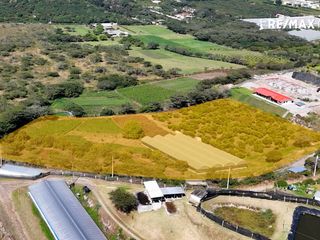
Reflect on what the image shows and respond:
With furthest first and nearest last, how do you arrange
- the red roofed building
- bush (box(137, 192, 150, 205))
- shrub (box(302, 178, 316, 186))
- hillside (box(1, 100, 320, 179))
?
the red roofed building, hillside (box(1, 100, 320, 179)), shrub (box(302, 178, 316, 186)), bush (box(137, 192, 150, 205))

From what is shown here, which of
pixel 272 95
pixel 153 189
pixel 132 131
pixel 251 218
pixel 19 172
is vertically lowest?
pixel 132 131

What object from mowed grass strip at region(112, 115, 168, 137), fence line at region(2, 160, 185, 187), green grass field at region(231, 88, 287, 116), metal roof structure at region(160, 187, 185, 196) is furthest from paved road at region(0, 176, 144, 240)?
green grass field at region(231, 88, 287, 116)

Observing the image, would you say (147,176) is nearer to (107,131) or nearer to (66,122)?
(107,131)

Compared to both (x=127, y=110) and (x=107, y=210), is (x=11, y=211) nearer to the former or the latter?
(x=107, y=210)

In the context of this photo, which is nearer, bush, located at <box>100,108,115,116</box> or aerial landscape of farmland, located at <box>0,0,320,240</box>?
aerial landscape of farmland, located at <box>0,0,320,240</box>

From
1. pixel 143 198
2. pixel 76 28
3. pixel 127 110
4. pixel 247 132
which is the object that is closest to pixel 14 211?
pixel 143 198

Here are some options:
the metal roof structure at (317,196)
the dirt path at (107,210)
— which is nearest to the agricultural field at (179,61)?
the metal roof structure at (317,196)

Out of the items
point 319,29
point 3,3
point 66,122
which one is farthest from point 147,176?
point 3,3

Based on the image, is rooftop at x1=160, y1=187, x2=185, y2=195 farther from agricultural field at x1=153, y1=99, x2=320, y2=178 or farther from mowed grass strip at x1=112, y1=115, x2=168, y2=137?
mowed grass strip at x1=112, y1=115, x2=168, y2=137
